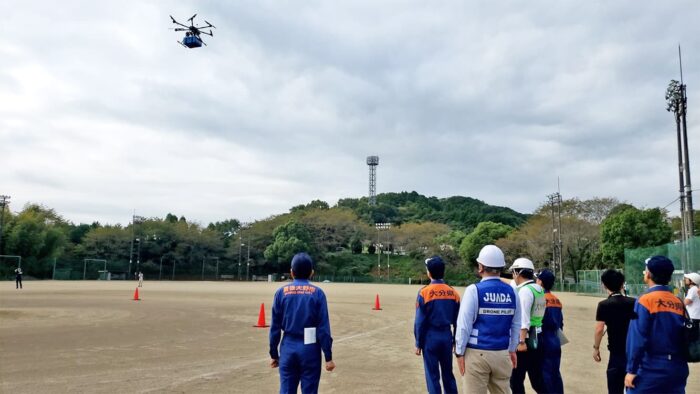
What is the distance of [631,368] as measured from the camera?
4012 millimetres

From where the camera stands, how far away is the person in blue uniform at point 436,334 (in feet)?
17.0

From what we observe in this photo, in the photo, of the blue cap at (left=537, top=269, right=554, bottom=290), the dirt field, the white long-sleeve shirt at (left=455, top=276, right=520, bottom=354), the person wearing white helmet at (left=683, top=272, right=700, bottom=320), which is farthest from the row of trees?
the white long-sleeve shirt at (left=455, top=276, right=520, bottom=354)

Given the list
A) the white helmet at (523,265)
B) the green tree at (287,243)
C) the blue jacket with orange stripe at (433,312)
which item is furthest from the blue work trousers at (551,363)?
the green tree at (287,243)

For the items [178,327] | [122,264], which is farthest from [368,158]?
[178,327]

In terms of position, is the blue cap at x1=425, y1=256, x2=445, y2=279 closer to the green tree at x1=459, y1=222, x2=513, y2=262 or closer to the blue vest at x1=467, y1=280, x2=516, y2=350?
the blue vest at x1=467, y1=280, x2=516, y2=350

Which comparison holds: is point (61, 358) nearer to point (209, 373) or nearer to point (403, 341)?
point (209, 373)

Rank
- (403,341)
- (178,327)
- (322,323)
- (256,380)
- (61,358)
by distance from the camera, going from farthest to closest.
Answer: (178,327), (403,341), (61,358), (256,380), (322,323)

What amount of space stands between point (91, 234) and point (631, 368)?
85475mm

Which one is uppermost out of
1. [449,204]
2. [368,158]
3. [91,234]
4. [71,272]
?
[368,158]

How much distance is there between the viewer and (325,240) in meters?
91.9

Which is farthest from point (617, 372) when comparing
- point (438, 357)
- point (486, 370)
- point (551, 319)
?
point (486, 370)

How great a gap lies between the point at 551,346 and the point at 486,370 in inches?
75.8

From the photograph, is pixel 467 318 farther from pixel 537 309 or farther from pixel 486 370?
pixel 537 309

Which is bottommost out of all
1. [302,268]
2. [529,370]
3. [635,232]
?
[529,370]
